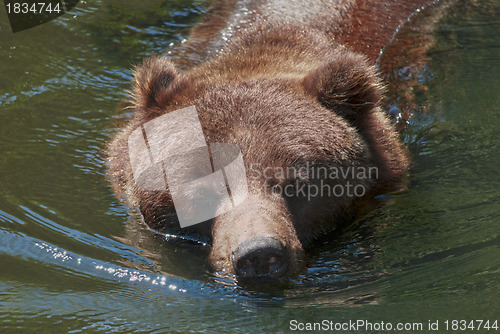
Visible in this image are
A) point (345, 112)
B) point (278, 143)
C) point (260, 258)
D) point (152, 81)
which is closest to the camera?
point (260, 258)

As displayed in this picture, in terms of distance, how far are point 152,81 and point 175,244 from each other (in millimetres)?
1469

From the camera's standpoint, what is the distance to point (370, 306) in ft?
13.8

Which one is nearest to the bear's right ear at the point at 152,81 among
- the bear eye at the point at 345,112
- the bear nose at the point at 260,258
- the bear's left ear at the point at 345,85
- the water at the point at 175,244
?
the water at the point at 175,244

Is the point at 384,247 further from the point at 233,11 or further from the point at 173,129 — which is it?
the point at 233,11

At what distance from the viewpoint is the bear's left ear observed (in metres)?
5.50

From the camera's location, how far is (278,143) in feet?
16.9

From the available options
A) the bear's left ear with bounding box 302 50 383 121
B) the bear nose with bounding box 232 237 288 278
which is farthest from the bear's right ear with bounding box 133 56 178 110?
the bear nose with bounding box 232 237 288 278

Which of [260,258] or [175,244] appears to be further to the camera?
[175,244]

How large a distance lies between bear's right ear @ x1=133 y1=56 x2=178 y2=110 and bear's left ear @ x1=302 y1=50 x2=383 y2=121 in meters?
1.22

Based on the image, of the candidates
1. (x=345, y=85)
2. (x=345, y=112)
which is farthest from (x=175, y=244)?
(x=345, y=85)

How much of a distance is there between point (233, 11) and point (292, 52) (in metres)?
2.36

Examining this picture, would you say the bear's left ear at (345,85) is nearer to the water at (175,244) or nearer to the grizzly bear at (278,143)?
the grizzly bear at (278,143)

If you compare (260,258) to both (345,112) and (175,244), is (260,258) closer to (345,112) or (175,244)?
(175,244)

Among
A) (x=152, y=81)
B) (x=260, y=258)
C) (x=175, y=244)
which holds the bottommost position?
(x=175, y=244)
